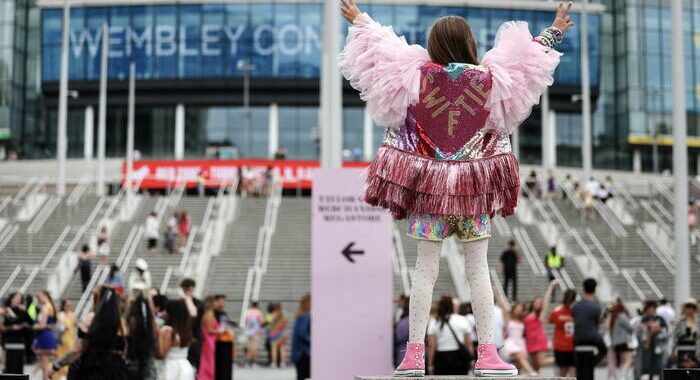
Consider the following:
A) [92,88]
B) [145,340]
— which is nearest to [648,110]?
[92,88]

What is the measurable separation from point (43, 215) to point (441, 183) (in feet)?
107

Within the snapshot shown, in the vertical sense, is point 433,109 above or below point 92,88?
below

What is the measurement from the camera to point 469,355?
1567 cm

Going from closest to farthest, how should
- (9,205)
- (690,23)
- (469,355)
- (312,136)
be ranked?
(469,355) → (9,205) → (312,136) → (690,23)

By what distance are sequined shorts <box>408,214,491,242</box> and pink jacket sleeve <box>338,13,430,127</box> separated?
2.01 ft

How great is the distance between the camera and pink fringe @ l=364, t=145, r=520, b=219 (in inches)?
287

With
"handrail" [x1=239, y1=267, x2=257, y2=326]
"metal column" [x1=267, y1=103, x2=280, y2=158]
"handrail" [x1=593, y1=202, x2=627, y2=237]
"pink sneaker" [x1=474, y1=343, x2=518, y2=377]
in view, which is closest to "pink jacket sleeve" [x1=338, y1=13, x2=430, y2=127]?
"pink sneaker" [x1=474, y1=343, x2=518, y2=377]

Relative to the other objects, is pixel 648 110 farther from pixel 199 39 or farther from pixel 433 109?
pixel 433 109

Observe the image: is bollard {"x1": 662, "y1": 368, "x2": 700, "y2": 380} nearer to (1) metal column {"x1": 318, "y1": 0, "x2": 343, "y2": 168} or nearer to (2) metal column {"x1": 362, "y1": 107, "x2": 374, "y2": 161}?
(1) metal column {"x1": 318, "y1": 0, "x2": 343, "y2": 168}

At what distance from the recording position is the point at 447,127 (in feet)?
24.3

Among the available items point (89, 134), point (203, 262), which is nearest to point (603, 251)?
point (203, 262)

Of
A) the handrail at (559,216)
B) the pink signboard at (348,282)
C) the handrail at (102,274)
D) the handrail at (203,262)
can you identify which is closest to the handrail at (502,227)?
the handrail at (559,216)

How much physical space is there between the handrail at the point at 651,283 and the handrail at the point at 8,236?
1727 cm

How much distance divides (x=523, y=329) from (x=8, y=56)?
63572mm
